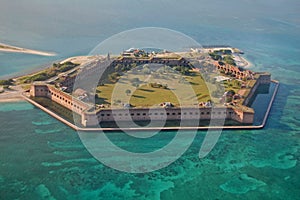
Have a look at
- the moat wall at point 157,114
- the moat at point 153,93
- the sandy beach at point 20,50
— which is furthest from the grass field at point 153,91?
the sandy beach at point 20,50

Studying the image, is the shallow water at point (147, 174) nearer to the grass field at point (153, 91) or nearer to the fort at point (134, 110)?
the fort at point (134, 110)

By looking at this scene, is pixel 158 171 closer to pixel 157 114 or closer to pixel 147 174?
pixel 147 174

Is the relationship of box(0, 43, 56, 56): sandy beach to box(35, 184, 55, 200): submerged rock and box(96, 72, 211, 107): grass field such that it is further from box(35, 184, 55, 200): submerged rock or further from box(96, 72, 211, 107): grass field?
box(35, 184, 55, 200): submerged rock

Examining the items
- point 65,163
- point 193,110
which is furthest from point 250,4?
point 65,163

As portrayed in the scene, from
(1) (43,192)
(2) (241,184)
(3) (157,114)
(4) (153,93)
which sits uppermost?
(4) (153,93)

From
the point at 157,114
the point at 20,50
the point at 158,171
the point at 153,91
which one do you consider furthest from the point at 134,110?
the point at 20,50

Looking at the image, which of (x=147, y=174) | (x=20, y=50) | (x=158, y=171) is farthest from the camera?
(x=20, y=50)

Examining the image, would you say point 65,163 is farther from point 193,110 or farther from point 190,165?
point 193,110

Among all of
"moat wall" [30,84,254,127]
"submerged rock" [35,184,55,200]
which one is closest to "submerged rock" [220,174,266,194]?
"moat wall" [30,84,254,127]
